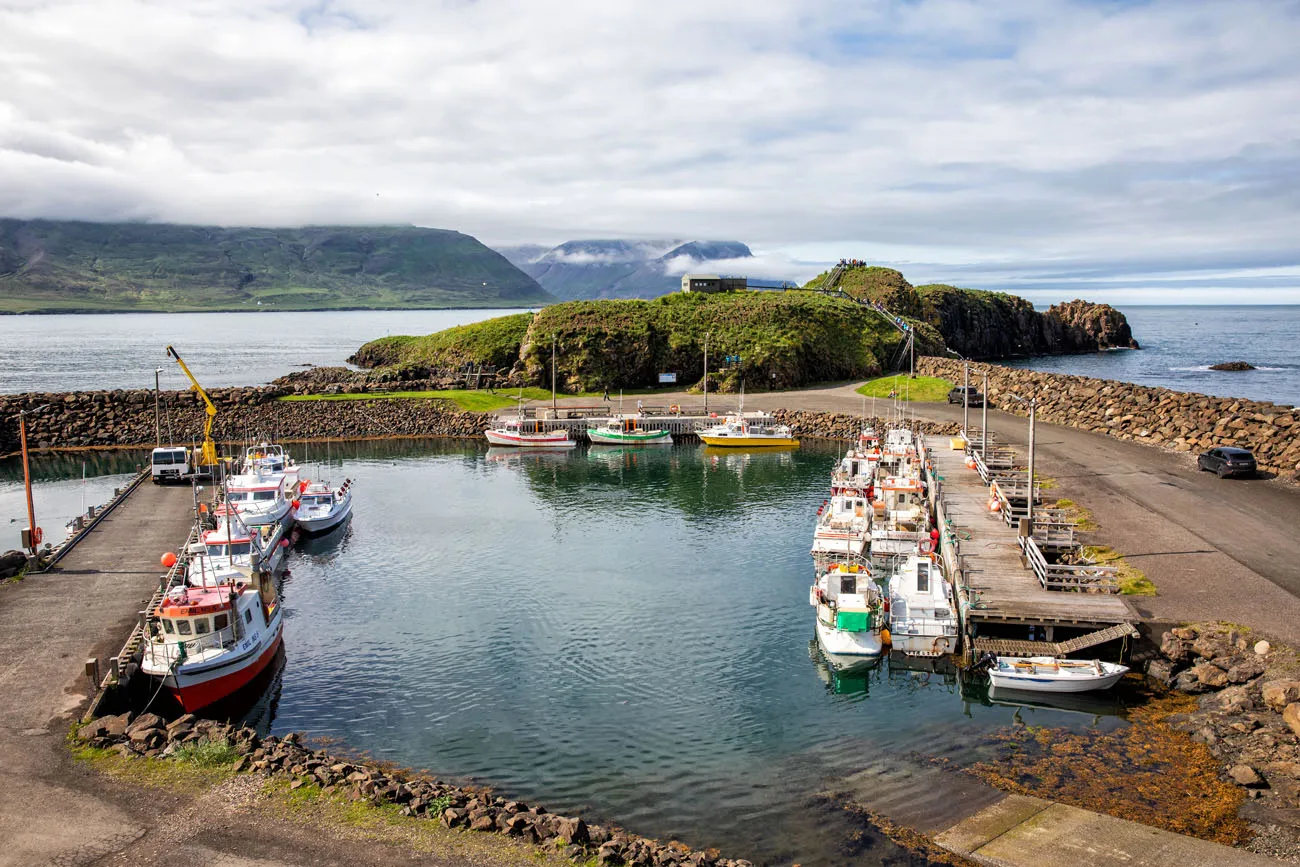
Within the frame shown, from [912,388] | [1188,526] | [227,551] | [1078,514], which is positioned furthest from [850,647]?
[912,388]

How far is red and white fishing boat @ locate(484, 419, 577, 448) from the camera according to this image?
302 feet

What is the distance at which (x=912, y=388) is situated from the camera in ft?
335

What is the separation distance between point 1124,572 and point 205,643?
34.9 metres

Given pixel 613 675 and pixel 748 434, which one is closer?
pixel 613 675

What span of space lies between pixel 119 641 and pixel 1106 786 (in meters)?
31.5

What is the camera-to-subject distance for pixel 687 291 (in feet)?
477

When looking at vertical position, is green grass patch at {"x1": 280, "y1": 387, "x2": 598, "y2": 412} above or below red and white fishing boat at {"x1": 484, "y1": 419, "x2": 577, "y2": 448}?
above

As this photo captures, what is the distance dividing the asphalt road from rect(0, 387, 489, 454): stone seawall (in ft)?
192

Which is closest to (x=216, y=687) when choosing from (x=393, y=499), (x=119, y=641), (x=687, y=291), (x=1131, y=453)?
(x=119, y=641)

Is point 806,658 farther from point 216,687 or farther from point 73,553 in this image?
point 73,553

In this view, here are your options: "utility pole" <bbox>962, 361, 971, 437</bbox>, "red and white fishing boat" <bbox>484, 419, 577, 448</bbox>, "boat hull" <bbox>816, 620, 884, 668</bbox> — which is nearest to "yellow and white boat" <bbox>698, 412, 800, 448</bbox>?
"red and white fishing boat" <bbox>484, 419, 577, 448</bbox>

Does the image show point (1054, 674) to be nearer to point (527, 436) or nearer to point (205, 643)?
point (205, 643)

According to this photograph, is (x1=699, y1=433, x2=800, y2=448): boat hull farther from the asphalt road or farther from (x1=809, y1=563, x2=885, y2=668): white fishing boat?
(x1=809, y1=563, x2=885, y2=668): white fishing boat

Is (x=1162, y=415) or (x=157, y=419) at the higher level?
(x=157, y=419)
